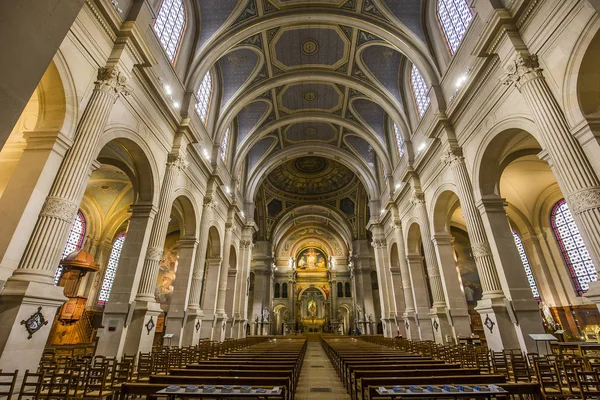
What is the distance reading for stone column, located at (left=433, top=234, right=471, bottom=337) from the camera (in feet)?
33.4

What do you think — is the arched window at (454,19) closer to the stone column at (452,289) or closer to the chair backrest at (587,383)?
the stone column at (452,289)

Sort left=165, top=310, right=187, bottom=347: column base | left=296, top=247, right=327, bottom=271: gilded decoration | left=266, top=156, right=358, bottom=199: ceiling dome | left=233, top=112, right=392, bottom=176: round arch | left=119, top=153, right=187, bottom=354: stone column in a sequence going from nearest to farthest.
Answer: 1. left=119, top=153, right=187, bottom=354: stone column
2. left=165, top=310, right=187, bottom=347: column base
3. left=233, top=112, right=392, bottom=176: round arch
4. left=266, top=156, right=358, bottom=199: ceiling dome
5. left=296, top=247, right=327, bottom=271: gilded decoration

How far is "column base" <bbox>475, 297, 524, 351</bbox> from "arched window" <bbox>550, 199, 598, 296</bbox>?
9312 mm

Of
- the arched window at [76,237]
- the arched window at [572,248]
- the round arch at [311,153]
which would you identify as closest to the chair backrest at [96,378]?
the arched window at [76,237]

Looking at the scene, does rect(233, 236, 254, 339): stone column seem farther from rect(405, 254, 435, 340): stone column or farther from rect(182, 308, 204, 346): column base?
rect(405, 254, 435, 340): stone column

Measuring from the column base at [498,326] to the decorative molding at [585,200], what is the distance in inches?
129

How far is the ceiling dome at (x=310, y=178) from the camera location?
95.6 feet

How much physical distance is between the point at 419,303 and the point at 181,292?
11065 mm

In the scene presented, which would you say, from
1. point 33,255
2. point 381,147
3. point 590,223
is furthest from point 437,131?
point 33,255

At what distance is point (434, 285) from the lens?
1167 cm

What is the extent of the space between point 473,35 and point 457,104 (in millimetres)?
2102

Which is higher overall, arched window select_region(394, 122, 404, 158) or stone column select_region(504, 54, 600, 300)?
arched window select_region(394, 122, 404, 158)

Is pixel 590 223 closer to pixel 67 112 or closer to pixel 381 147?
pixel 67 112

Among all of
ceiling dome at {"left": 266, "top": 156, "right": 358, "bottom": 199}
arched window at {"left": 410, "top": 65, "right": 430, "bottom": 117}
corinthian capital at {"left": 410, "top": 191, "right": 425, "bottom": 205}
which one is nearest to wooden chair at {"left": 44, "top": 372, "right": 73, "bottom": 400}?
corinthian capital at {"left": 410, "top": 191, "right": 425, "bottom": 205}
